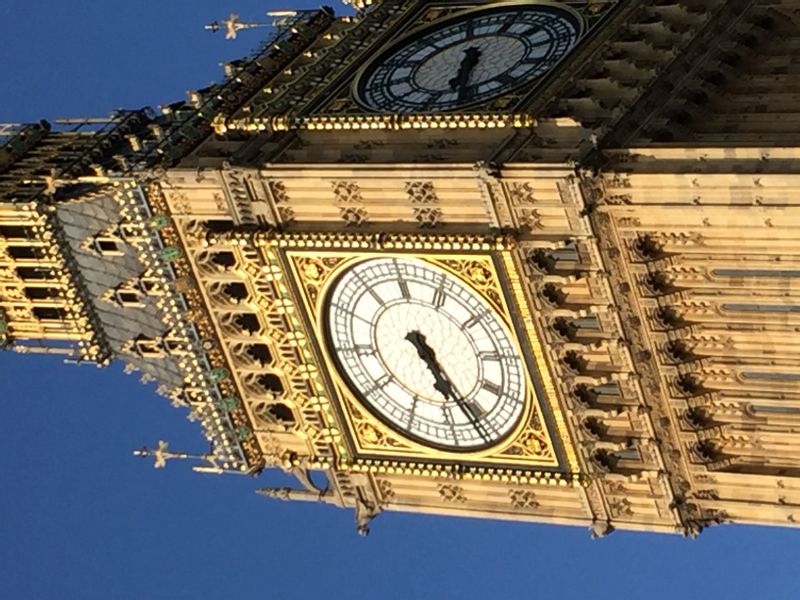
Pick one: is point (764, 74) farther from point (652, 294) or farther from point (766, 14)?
point (652, 294)

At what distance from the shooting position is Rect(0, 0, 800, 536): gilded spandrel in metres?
46.7

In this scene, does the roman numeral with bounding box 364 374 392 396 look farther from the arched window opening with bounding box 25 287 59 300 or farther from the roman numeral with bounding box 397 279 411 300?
the arched window opening with bounding box 25 287 59 300

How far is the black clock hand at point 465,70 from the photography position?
164 feet

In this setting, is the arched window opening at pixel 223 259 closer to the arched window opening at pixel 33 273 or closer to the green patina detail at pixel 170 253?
the green patina detail at pixel 170 253

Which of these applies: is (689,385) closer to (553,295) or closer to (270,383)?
(553,295)

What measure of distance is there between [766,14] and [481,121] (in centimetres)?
745

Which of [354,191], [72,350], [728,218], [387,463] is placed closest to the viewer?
[728,218]

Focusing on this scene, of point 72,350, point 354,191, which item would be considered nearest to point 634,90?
point 354,191

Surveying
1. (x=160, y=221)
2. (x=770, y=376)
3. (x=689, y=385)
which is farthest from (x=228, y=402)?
(x=770, y=376)

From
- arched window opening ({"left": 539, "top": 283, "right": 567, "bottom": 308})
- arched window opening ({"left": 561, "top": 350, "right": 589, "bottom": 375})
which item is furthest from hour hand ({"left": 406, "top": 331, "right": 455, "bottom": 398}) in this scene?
arched window opening ({"left": 539, "top": 283, "right": 567, "bottom": 308})

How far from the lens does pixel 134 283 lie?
53.6 metres

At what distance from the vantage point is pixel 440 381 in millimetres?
50312

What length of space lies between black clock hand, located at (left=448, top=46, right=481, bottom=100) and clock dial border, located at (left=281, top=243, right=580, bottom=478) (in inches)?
153

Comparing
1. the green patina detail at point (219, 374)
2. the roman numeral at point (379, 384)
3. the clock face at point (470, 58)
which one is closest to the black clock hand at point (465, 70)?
the clock face at point (470, 58)
